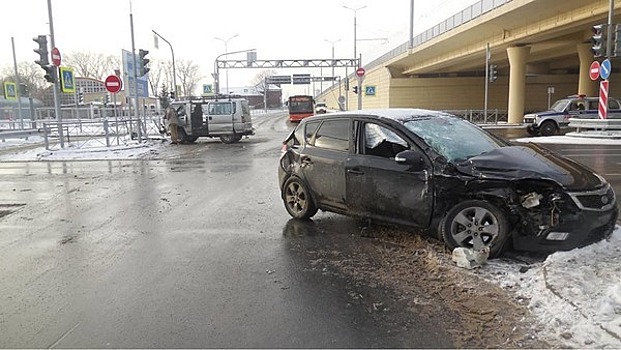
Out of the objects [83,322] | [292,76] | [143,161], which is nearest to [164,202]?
[83,322]

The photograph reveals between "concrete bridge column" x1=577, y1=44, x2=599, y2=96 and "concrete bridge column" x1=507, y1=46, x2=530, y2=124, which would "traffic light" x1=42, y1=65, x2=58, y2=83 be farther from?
"concrete bridge column" x1=577, y1=44, x2=599, y2=96

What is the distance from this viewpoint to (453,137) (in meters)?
5.98

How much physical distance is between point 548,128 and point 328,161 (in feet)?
66.1

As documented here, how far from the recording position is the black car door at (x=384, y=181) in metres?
5.46

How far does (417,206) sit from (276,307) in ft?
6.95

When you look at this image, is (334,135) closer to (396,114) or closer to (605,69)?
(396,114)

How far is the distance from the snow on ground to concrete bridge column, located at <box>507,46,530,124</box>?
29128 mm

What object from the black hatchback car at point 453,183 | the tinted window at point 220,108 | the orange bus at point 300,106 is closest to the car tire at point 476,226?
the black hatchback car at point 453,183

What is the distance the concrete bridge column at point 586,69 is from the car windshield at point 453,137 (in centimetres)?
3013

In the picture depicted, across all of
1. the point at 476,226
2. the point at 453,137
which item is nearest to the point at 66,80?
the point at 453,137

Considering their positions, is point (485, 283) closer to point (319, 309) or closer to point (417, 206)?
point (417, 206)

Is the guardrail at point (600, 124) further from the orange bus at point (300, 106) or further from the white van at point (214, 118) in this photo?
the orange bus at point (300, 106)

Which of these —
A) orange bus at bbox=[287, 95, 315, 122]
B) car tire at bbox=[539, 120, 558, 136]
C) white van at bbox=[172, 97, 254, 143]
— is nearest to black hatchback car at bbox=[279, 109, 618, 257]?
white van at bbox=[172, 97, 254, 143]

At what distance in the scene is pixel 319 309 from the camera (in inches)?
163
